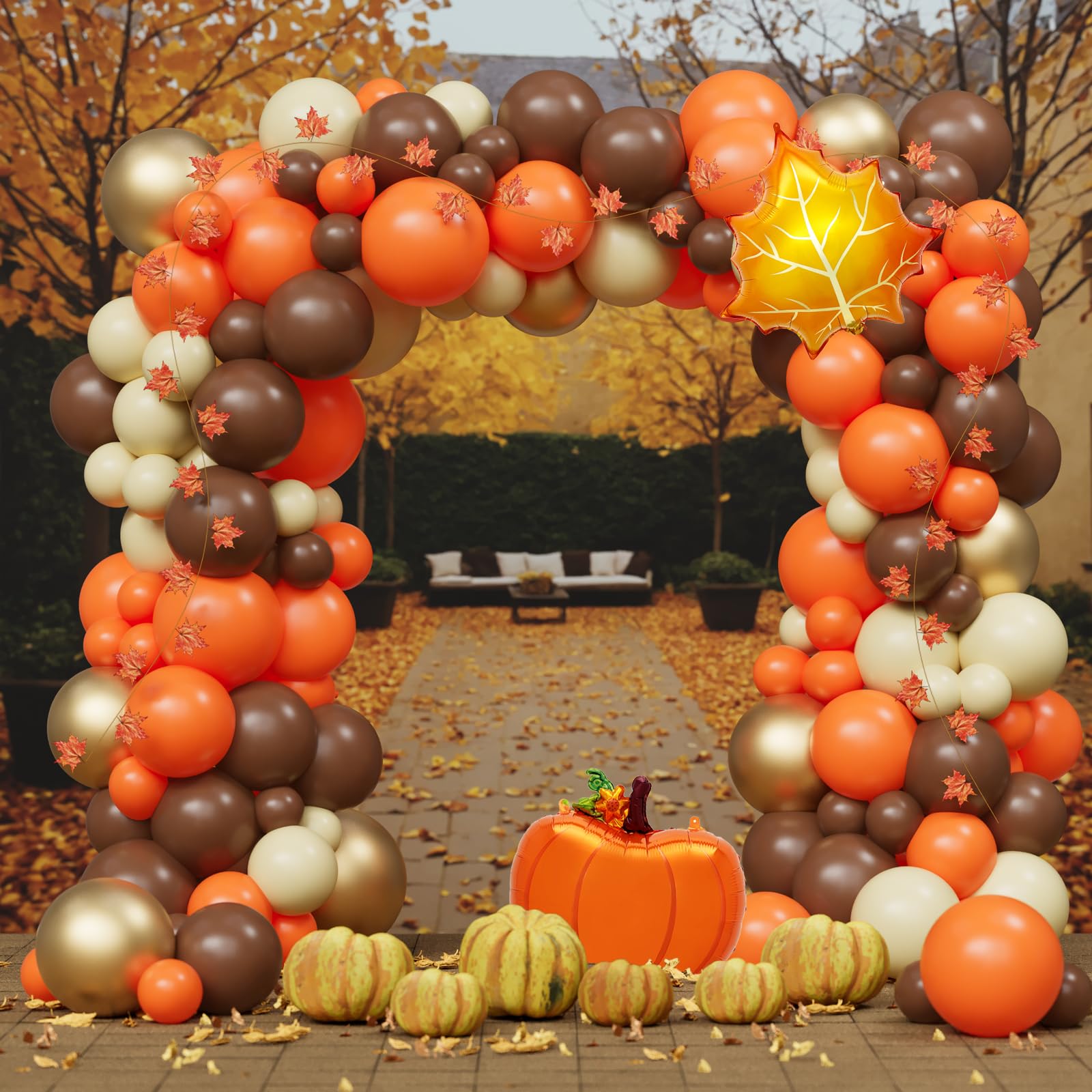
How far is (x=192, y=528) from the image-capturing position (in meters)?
3.33

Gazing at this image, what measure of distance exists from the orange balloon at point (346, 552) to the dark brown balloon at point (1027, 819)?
207cm

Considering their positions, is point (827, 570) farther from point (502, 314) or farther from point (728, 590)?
point (728, 590)

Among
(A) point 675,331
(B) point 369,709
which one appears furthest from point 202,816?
(A) point 675,331

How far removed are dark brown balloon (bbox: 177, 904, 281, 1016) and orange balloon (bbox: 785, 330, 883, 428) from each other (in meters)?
2.18

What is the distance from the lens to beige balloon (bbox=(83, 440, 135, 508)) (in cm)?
353

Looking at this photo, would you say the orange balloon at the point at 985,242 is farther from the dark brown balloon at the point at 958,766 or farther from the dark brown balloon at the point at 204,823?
the dark brown balloon at the point at 204,823

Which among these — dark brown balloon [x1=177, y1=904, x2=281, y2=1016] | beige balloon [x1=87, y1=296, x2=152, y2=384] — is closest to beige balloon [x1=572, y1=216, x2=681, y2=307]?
beige balloon [x1=87, y1=296, x2=152, y2=384]

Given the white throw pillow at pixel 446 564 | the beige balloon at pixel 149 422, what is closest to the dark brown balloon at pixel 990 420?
the beige balloon at pixel 149 422

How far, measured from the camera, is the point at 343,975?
296 cm

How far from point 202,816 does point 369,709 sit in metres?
6.03

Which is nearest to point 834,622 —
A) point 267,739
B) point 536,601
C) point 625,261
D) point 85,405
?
point 625,261

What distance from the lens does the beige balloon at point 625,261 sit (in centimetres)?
362

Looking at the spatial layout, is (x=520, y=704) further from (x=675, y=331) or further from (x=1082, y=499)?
(x=1082, y=499)

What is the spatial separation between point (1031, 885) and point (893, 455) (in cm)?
129
